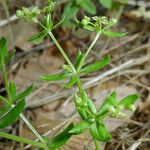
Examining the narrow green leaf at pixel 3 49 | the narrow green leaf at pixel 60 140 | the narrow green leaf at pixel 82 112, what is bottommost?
the narrow green leaf at pixel 60 140

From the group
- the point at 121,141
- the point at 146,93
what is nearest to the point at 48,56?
the point at 146,93

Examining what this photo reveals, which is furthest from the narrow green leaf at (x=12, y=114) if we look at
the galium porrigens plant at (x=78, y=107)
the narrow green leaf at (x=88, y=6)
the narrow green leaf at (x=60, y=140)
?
the narrow green leaf at (x=88, y=6)

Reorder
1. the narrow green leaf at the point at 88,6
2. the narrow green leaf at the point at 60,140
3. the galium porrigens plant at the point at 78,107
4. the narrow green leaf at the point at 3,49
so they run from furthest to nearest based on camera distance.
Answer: the narrow green leaf at the point at 88,6 < the narrow green leaf at the point at 3,49 < the narrow green leaf at the point at 60,140 < the galium porrigens plant at the point at 78,107

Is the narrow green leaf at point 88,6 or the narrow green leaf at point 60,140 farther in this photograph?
the narrow green leaf at point 88,6

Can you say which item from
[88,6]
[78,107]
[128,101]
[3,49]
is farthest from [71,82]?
[88,6]

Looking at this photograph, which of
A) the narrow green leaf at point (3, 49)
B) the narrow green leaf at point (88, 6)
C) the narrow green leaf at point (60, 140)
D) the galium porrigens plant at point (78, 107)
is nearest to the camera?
the galium porrigens plant at point (78, 107)

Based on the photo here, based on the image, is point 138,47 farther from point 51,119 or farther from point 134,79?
point 51,119

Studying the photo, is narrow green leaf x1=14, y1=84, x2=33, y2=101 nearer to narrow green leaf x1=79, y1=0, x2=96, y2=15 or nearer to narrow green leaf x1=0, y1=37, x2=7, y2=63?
narrow green leaf x1=0, y1=37, x2=7, y2=63

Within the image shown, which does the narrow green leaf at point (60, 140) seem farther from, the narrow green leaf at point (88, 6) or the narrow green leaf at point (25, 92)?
the narrow green leaf at point (88, 6)

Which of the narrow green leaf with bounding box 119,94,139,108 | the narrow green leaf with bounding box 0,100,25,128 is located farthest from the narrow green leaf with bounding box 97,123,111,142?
the narrow green leaf with bounding box 0,100,25,128
